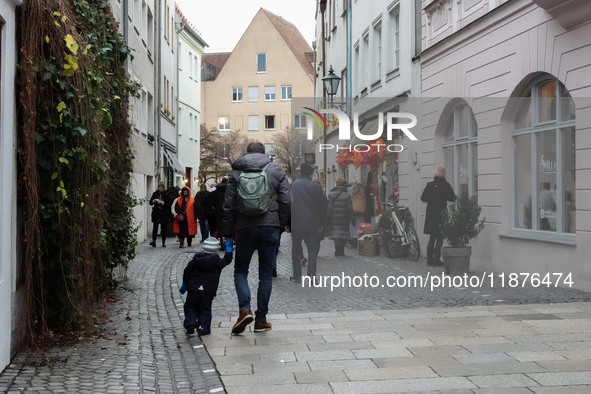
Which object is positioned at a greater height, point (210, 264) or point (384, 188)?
point (384, 188)

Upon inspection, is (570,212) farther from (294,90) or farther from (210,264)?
(294,90)

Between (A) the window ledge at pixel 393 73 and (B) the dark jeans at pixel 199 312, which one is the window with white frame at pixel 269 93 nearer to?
(A) the window ledge at pixel 393 73

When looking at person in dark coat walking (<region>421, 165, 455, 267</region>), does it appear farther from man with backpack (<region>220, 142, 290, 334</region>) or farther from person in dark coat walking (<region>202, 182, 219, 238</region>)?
person in dark coat walking (<region>202, 182, 219, 238</region>)

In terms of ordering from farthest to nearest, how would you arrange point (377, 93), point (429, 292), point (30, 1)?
1. point (377, 93)
2. point (429, 292)
3. point (30, 1)

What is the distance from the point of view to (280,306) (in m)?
9.39

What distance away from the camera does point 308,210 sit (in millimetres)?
10609

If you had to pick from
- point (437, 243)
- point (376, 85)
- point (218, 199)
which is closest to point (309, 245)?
point (437, 243)

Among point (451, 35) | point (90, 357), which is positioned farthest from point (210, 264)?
point (451, 35)

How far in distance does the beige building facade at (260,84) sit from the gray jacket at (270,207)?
53.9 meters

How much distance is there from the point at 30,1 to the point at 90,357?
2880 millimetres

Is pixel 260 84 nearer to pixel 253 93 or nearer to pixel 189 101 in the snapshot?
pixel 253 93

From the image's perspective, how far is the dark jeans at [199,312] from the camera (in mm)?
7402

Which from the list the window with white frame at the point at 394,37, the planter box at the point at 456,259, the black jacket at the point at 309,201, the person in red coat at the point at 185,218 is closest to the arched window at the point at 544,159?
the planter box at the point at 456,259

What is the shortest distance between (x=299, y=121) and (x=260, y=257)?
317cm
